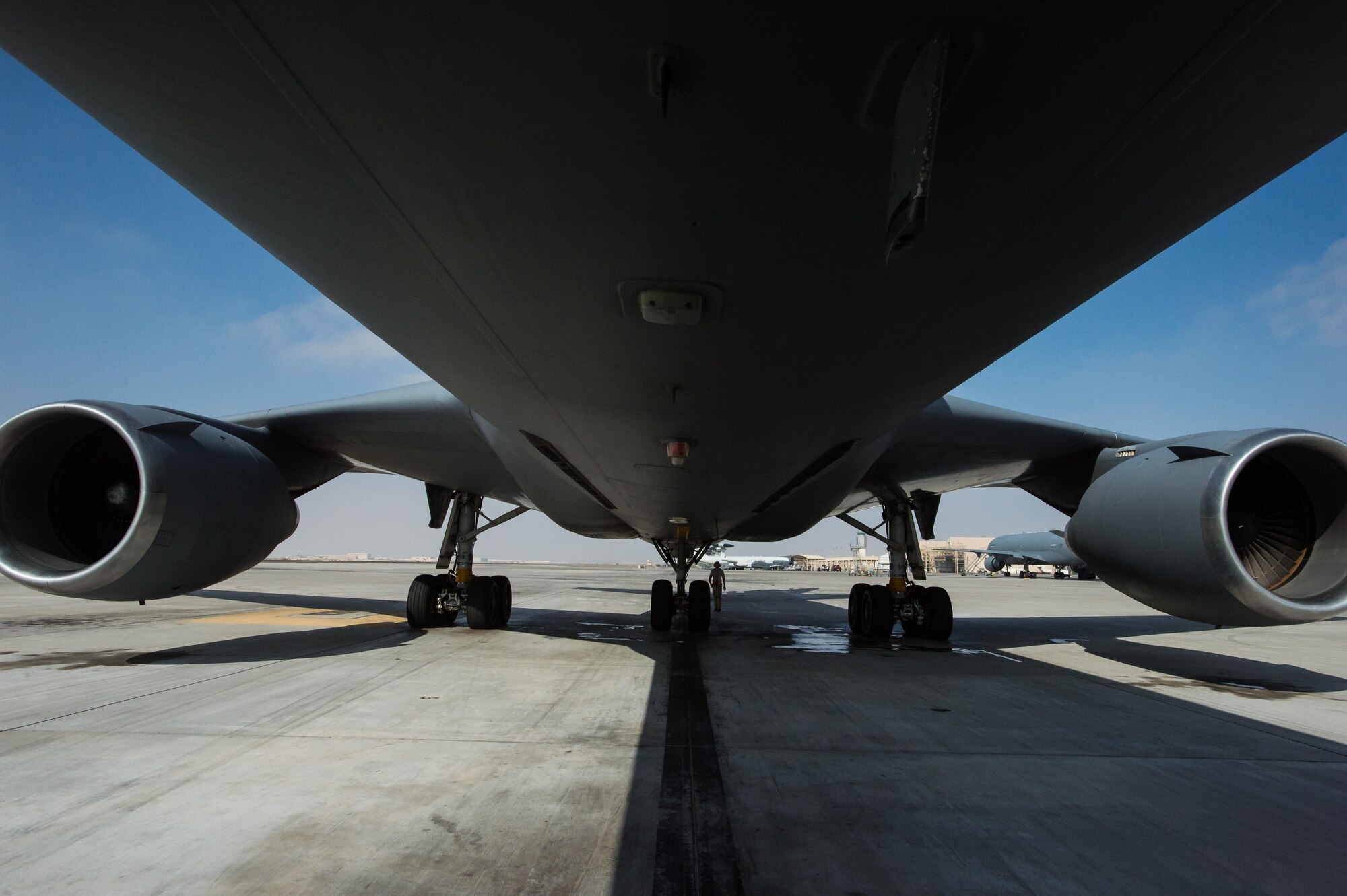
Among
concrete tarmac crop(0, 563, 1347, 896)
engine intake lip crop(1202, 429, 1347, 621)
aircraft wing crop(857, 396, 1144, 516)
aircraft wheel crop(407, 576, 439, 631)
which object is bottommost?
concrete tarmac crop(0, 563, 1347, 896)

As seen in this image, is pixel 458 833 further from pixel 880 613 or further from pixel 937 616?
pixel 937 616

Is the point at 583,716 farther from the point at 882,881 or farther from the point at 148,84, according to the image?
the point at 148,84

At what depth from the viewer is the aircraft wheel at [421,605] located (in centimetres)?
850

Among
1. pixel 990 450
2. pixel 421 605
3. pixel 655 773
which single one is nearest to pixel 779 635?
pixel 990 450

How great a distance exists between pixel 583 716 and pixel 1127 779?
2788 mm

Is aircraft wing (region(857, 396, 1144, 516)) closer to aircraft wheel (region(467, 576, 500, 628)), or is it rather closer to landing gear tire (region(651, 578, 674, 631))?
landing gear tire (region(651, 578, 674, 631))

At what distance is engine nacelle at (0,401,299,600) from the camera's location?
4.99 m

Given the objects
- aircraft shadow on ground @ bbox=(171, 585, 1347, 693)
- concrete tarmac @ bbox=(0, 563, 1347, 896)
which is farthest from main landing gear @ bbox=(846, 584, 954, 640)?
concrete tarmac @ bbox=(0, 563, 1347, 896)

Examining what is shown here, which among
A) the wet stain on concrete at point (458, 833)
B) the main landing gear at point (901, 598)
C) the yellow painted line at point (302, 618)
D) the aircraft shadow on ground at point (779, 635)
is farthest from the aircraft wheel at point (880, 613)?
the wet stain on concrete at point (458, 833)

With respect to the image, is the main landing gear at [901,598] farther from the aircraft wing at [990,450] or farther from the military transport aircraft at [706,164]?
the military transport aircraft at [706,164]

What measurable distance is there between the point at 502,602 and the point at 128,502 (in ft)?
14.0

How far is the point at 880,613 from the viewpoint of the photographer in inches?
334

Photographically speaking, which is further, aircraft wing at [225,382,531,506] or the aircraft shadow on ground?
aircraft wing at [225,382,531,506]

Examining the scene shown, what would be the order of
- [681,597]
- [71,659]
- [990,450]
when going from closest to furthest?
[71,659], [990,450], [681,597]
